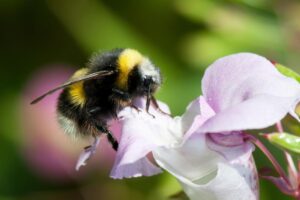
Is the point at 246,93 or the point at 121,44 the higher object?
the point at 246,93

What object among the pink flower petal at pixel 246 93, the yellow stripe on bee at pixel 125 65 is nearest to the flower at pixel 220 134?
the pink flower petal at pixel 246 93

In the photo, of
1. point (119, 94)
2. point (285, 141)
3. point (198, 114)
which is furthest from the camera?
point (119, 94)

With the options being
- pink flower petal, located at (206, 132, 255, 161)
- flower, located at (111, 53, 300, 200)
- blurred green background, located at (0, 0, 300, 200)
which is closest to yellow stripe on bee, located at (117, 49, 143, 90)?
flower, located at (111, 53, 300, 200)

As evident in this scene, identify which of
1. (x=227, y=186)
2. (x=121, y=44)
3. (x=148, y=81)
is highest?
(x=148, y=81)

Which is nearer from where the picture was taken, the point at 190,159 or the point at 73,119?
the point at 190,159

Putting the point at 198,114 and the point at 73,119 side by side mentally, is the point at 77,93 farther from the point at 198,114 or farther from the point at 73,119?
the point at 198,114

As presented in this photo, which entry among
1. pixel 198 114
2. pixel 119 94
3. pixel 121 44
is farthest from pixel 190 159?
pixel 121 44

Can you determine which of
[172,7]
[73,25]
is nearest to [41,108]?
[73,25]
